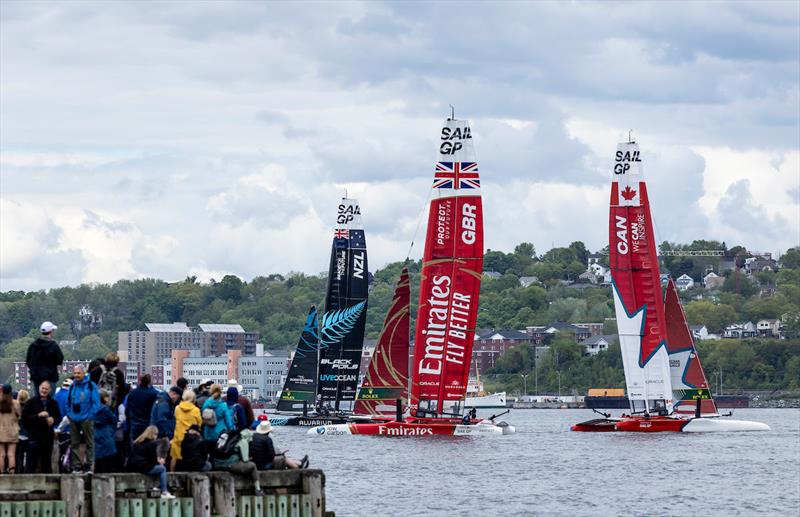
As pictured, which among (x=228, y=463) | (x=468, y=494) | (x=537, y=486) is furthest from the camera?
(x=537, y=486)

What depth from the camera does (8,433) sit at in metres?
25.5

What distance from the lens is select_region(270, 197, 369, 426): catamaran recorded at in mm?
89250

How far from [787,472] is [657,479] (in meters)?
6.29

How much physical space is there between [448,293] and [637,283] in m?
15.0

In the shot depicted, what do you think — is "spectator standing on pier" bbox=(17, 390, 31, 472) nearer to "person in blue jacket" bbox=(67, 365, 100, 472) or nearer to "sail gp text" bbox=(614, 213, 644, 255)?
"person in blue jacket" bbox=(67, 365, 100, 472)

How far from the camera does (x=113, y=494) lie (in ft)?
79.5

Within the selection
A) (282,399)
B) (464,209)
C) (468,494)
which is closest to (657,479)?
(468,494)

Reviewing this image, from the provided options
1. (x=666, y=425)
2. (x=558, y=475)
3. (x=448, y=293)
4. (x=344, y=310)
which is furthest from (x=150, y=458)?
(x=344, y=310)

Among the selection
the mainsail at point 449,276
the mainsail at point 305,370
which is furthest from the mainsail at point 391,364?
the mainsail at point 305,370

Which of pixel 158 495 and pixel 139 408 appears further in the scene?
pixel 139 408

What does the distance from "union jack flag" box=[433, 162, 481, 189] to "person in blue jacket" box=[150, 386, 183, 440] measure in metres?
39.2

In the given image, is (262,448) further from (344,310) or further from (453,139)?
(344,310)

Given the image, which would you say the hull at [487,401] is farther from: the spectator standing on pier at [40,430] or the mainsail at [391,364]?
the spectator standing on pier at [40,430]

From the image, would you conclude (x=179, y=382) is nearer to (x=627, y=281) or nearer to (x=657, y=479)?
(x=657, y=479)
